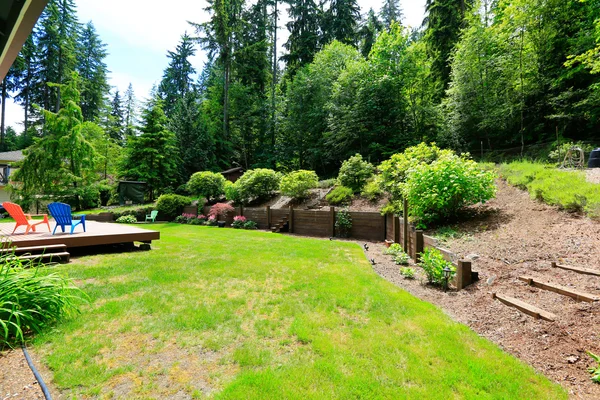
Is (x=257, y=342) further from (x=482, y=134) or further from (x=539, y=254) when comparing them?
(x=482, y=134)

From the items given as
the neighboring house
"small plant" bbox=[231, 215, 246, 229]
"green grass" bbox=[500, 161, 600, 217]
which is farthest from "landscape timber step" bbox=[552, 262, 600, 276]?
the neighboring house

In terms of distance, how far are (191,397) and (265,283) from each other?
2.52 meters

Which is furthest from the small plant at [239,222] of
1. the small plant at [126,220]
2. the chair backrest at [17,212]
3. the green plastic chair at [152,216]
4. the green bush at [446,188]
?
the green bush at [446,188]

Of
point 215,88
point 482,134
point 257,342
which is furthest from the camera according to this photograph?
point 215,88

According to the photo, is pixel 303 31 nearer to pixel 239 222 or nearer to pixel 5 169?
pixel 239 222

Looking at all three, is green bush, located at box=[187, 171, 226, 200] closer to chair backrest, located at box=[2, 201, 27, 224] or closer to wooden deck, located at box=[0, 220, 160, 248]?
wooden deck, located at box=[0, 220, 160, 248]

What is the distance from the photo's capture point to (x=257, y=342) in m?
2.68

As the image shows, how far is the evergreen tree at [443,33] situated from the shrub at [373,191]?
546 inches

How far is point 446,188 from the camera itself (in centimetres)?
604

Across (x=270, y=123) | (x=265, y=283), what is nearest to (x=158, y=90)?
(x=270, y=123)

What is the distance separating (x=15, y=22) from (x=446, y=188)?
269 inches

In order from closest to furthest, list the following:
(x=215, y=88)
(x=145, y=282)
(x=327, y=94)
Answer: (x=145, y=282) < (x=327, y=94) < (x=215, y=88)

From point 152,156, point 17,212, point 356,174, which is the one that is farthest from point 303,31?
point 17,212

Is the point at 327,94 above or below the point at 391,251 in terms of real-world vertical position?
above
